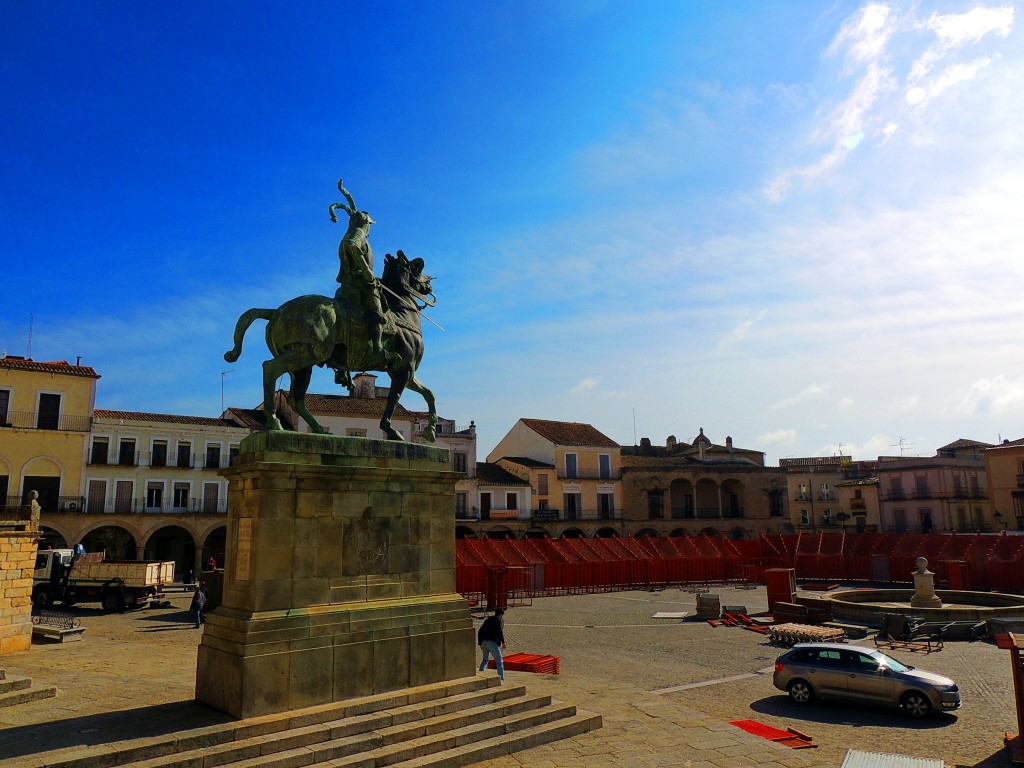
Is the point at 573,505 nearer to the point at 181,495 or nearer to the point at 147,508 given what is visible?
the point at 181,495

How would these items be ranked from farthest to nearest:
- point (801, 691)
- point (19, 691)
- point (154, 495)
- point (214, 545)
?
point (214, 545), point (154, 495), point (801, 691), point (19, 691)

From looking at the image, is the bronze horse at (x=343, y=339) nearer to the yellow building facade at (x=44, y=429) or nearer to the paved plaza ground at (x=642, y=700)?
the paved plaza ground at (x=642, y=700)

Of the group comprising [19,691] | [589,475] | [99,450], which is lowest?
[19,691]

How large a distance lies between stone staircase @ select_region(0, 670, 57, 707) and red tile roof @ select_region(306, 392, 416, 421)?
106 ft

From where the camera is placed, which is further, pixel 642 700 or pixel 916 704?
pixel 916 704

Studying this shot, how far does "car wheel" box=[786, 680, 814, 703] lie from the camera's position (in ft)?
39.1

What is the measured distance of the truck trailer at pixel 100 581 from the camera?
2456cm

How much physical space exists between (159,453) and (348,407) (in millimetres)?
10515

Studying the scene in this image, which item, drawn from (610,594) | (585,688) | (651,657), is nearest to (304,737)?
(585,688)

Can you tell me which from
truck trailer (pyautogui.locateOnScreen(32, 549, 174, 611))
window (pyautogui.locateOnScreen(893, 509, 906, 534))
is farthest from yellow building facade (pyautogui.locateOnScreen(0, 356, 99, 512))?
window (pyautogui.locateOnScreen(893, 509, 906, 534))

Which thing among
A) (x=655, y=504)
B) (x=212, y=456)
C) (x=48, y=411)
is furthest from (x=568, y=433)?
(x=48, y=411)

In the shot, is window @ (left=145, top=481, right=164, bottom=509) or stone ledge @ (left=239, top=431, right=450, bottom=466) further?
window @ (left=145, top=481, right=164, bottom=509)

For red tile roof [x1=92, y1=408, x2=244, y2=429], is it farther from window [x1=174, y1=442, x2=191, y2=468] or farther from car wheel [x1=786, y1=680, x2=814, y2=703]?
car wheel [x1=786, y1=680, x2=814, y2=703]

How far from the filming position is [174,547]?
38.7 metres
